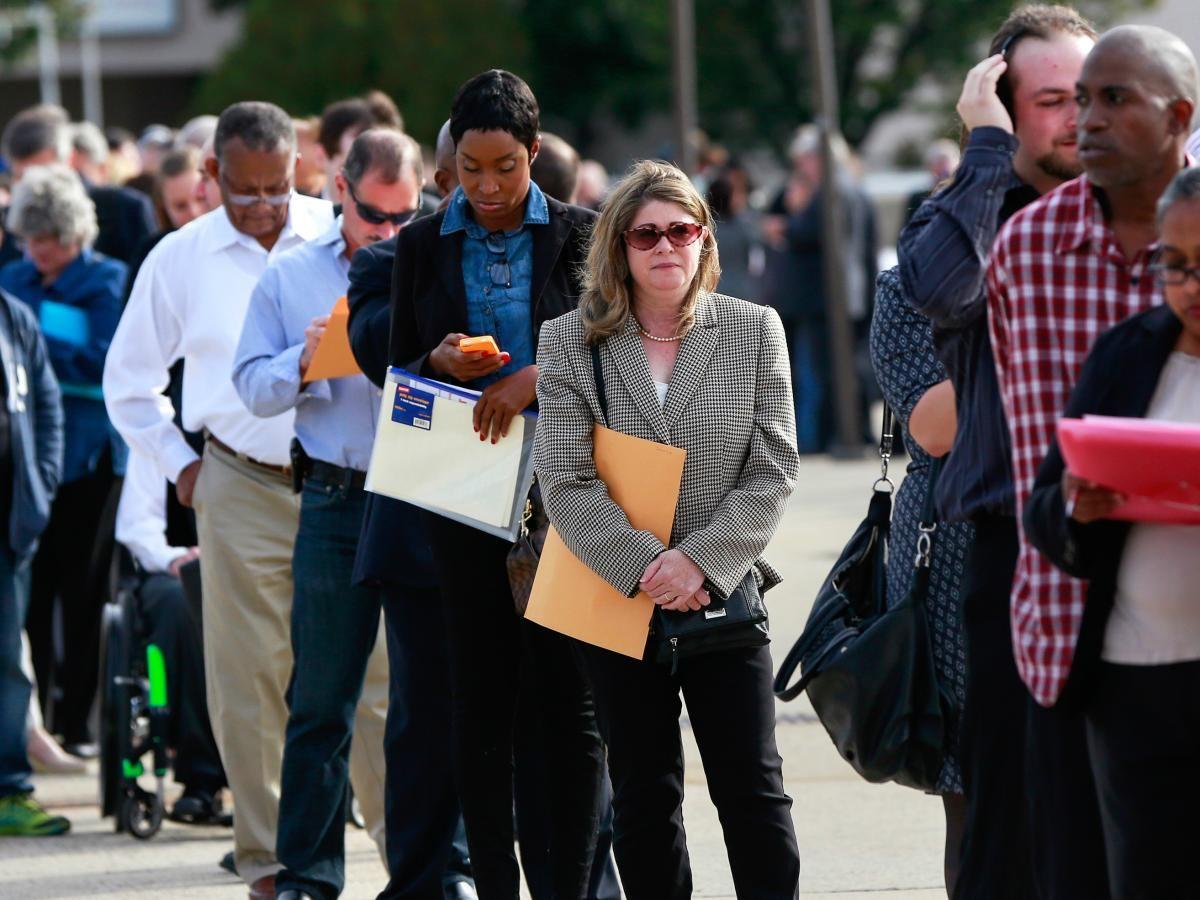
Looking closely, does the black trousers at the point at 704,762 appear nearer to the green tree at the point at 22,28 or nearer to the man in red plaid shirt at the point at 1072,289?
the man in red plaid shirt at the point at 1072,289

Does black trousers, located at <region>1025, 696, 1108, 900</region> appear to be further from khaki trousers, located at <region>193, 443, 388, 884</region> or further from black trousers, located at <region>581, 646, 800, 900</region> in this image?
khaki trousers, located at <region>193, 443, 388, 884</region>

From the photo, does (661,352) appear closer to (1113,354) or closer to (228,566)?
(1113,354)

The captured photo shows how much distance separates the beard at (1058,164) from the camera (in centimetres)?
394

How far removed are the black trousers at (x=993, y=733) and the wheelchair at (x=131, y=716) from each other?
3.66 m

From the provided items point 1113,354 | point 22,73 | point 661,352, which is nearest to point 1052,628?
point 1113,354

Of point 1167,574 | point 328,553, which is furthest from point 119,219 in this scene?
point 1167,574

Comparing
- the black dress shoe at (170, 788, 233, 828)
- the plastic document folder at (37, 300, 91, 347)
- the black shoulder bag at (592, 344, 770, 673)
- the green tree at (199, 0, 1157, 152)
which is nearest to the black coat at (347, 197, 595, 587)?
the black shoulder bag at (592, 344, 770, 673)

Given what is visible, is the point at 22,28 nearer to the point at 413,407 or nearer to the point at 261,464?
the point at 261,464

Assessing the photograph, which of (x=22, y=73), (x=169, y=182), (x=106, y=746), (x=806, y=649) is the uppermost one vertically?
(x=22, y=73)

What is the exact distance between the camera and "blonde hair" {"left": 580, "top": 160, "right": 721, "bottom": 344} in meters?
4.71

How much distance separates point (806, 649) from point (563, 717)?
834mm

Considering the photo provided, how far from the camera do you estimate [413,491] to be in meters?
5.10

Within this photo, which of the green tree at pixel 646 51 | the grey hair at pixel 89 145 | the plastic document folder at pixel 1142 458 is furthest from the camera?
the green tree at pixel 646 51

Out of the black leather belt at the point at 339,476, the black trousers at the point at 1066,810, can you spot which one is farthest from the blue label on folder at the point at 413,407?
the black trousers at the point at 1066,810
